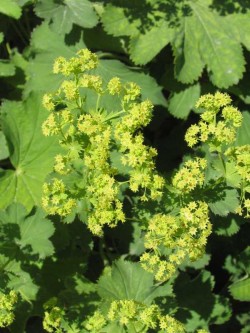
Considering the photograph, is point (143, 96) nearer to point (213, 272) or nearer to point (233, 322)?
point (213, 272)

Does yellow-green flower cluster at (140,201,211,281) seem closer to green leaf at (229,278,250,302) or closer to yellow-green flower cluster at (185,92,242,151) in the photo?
yellow-green flower cluster at (185,92,242,151)

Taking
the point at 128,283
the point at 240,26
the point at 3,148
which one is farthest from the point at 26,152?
the point at 240,26

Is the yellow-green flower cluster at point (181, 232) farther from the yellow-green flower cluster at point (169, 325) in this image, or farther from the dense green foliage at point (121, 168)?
the yellow-green flower cluster at point (169, 325)

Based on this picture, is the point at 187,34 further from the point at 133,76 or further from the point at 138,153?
the point at 138,153

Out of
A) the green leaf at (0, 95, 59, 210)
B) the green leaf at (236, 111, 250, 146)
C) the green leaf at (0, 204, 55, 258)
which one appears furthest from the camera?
the green leaf at (236, 111, 250, 146)

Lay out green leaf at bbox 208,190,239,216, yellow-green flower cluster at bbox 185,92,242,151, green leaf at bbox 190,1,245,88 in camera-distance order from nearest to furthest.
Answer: yellow-green flower cluster at bbox 185,92,242,151 < green leaf at bbox 208,190,239,216 < green leaf at bbox 190,1,245,88

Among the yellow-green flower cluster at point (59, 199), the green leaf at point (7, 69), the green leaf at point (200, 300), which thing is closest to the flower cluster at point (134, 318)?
the yellow-green flower cluster at point (59, 199)

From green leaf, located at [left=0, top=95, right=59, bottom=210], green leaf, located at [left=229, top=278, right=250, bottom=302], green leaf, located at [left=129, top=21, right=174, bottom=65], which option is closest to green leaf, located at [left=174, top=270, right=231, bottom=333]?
green leaf, located at [left=229, top=278, right=250, bottom=302]
